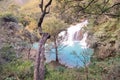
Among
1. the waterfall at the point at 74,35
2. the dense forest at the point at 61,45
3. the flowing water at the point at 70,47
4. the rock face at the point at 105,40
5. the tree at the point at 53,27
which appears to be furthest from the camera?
the waterfall at the point at 74,35

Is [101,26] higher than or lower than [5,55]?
higher

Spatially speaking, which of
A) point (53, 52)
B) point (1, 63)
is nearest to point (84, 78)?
point (1, 63)

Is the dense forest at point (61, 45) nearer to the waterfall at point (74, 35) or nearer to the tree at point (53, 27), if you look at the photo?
the tree at point (53, 27)

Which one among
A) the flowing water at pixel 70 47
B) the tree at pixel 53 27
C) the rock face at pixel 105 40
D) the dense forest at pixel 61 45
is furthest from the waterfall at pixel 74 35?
the rock face at pixel 105 40

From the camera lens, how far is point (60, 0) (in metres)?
7.32

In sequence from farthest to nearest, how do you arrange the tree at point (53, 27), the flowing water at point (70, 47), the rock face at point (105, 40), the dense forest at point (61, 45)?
1. the tree at point (53, 27)
2. the flowing water at point (70, 47)
3. the rock face at point (105, 40)
4. the dense forest at point (61, 45)

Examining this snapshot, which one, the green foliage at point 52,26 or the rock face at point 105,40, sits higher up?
the green foliage at point 52,26

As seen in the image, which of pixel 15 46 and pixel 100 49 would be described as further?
pixel 100 49

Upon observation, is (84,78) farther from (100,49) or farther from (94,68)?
(100,49)

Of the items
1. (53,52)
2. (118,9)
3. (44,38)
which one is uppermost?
(118,9)

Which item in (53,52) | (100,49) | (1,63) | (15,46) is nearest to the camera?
(1,63)

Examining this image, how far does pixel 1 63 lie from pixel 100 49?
17.9 feet

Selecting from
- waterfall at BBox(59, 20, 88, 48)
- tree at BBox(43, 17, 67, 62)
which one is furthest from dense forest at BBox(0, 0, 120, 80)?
waterfall at BBox(59, 20, 88, 48)

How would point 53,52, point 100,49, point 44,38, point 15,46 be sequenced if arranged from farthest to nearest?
point 53,52, point 100,49, point 15,46, point 44,38
